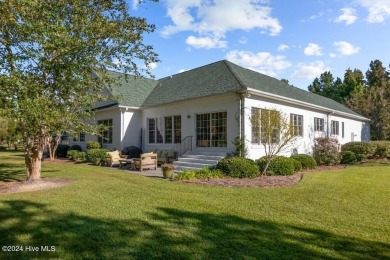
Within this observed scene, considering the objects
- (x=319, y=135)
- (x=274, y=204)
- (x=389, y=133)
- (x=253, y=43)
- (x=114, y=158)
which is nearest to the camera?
(x=274, y=204)

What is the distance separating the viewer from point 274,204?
283 inches

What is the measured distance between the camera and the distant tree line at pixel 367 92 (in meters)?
28.3

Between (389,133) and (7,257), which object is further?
(389,133)

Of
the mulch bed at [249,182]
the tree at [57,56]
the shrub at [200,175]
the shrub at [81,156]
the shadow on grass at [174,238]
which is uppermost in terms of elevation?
the tree at [57,56]

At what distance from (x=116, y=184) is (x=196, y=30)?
31.8 feet

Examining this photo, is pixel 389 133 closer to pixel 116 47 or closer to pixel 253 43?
pixel 253 43

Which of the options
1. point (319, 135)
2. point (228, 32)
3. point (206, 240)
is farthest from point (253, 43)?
point (206, 240)

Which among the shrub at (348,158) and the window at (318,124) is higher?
the window at (318,124)

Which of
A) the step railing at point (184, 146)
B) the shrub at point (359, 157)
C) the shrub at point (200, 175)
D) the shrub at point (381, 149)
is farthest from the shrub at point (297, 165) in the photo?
the shrub at point (381, 149)

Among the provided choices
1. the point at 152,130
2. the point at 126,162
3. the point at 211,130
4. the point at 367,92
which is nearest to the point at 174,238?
the point at 211,130

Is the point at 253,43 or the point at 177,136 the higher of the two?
the point at 253,43

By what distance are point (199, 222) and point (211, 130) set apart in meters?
9.30

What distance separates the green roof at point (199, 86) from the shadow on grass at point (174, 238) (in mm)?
7384

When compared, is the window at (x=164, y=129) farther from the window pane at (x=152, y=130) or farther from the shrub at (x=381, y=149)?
the shrub at (x=381, y=149)
